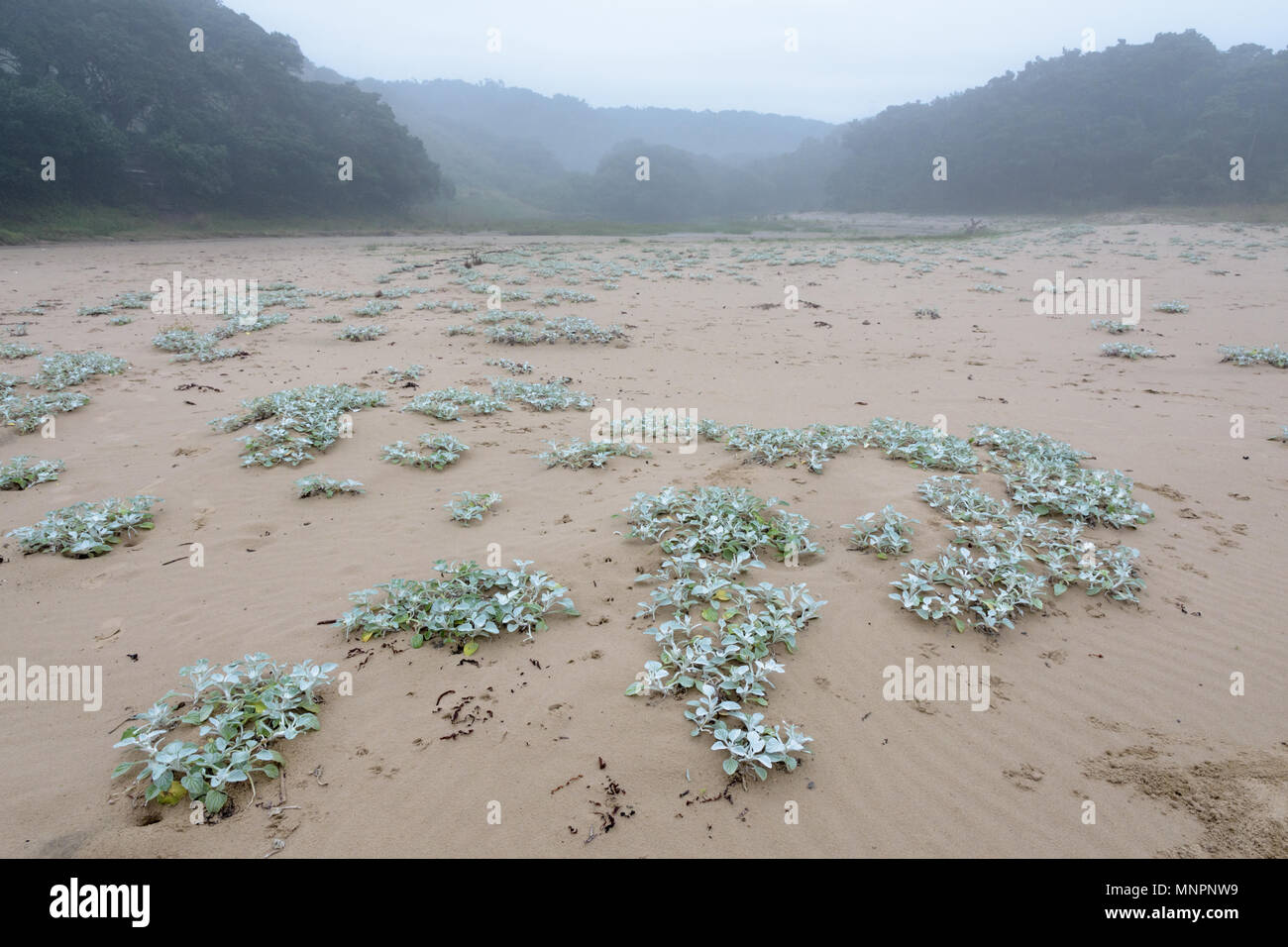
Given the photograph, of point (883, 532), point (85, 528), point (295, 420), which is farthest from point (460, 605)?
point (295, 420)

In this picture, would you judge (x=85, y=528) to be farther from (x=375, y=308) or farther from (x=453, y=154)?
(x=453, y=154)

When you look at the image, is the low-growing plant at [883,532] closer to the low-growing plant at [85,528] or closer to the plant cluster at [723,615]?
the plant cluster at [723,615]

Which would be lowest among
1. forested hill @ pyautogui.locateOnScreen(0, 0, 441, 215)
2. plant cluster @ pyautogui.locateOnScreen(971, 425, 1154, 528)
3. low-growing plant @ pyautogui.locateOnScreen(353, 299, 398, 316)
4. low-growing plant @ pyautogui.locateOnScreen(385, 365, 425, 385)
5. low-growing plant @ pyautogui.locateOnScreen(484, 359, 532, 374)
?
plant cluster @ pyautogui.locateOnScreen(971, 425, 1154, 528)

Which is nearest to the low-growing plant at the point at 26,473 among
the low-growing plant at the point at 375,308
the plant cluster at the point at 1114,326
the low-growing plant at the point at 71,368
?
the low-growing plant at the point at 71,368

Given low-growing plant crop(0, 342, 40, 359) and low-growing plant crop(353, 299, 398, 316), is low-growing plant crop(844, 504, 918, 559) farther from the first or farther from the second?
low-growing plant crop(0, 342, 40, 359)

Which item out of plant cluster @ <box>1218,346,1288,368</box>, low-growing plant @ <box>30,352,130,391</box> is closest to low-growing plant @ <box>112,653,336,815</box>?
low-growing plant @ <box>30,352,130,391</box>
